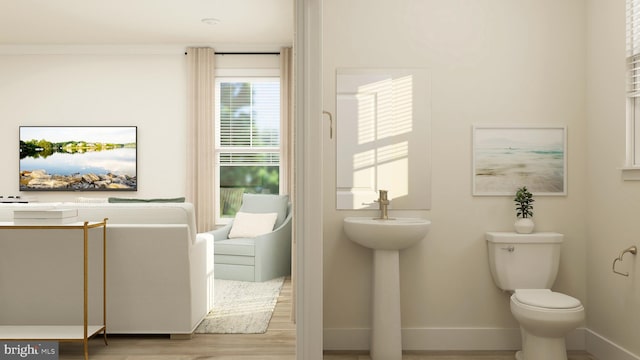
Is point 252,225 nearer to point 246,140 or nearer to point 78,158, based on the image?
point 246,140

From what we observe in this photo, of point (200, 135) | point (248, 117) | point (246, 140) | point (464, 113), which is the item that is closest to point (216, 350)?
point (464, 113)

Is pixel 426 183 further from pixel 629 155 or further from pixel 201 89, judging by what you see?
pixel 201 89

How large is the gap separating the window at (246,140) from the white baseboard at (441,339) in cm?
347

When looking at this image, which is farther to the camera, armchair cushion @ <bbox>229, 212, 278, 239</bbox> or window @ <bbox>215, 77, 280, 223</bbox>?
window @ <bbox>215, 77, 280, 223</bbox>

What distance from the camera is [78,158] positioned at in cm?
650

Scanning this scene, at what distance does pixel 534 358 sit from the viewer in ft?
9.30

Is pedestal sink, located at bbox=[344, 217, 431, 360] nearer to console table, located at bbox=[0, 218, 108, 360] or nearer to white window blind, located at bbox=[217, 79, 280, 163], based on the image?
console table, located at bbox=[0, 218, 108, 360]

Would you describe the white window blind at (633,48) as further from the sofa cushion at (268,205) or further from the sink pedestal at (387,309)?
the sofa cushion at (268,205)

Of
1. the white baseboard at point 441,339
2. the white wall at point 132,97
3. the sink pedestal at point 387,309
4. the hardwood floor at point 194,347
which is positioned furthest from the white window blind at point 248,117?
the sink pedestal at point 387,309

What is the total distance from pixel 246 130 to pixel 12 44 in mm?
3153

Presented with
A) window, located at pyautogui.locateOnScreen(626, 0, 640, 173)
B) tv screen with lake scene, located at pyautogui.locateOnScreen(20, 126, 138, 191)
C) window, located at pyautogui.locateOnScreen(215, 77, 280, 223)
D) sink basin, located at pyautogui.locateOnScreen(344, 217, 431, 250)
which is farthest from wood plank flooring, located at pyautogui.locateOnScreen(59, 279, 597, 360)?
tv screen with lake scene, located at pyautogui.locateOnScreen(20, 126, 138, 191)

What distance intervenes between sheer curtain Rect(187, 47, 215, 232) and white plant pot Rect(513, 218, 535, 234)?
13.4 feet

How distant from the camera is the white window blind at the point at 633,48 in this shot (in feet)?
9.27

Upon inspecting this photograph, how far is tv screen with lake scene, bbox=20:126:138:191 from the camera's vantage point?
6445 mm
